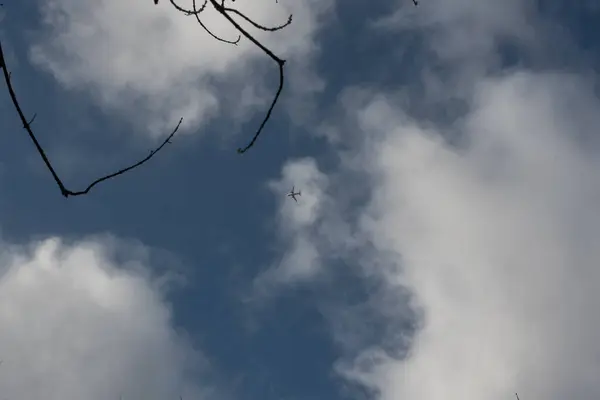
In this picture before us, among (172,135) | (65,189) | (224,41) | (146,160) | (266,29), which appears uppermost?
(224,41)

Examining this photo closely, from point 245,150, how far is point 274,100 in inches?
14.3

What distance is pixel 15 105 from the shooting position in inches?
93.9

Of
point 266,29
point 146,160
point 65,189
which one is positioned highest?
point 266,29

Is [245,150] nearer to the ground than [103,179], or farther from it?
farther from it

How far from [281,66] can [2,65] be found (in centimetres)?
109

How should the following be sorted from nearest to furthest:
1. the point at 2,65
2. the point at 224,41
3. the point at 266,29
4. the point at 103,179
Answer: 1. the point at 2,65
2. the point at 103,179
3. the point at 266,29
4. the point at 224,41

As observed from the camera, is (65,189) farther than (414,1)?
→ No

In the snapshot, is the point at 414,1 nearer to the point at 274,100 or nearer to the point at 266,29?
the point at 266,29

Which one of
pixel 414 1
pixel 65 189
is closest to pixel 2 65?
pixel 65 189

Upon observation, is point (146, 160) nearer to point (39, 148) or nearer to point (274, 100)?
point (39, 148)

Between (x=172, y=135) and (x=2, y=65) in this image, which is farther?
(x=172, y=135)

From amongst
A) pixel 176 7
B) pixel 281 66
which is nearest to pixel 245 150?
pixel 281 66

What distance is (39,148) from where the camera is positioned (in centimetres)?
240

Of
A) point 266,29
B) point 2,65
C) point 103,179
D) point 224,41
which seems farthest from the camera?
point 224,41
